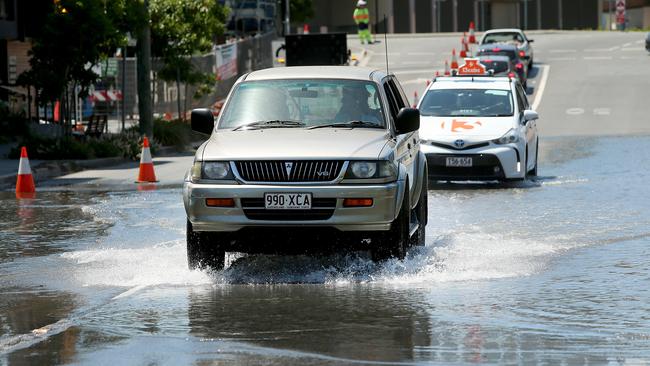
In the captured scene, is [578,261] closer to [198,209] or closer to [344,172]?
[344,172]

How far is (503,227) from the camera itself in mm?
15672

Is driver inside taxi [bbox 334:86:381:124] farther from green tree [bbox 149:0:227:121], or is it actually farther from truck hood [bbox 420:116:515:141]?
green tree [bbox 149:0:227:121]

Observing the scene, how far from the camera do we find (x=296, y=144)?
11.7 m

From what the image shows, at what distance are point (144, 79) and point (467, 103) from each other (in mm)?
12919

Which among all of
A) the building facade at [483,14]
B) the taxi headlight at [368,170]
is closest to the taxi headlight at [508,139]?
the taxi headlight at [368,170]

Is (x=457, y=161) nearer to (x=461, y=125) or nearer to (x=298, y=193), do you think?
(x=461, y=125)

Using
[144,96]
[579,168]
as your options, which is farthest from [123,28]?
[579,168]

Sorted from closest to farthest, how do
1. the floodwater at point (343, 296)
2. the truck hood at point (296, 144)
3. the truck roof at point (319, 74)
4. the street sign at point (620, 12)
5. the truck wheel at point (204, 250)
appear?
the floodwater at point (343, 296)
the truck hood at point (296, 144)
the truck wheel at point (204, 250)
the truck roof at point (319, 74)
the street sign at point (620, 12)

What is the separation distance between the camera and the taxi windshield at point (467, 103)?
72.9ft

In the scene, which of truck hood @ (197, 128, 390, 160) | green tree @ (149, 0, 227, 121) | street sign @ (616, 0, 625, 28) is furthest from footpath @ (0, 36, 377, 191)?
street sign @ (616, 0, 625, 28)

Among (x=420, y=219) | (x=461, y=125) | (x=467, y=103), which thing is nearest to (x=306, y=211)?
(x=420, y=219)

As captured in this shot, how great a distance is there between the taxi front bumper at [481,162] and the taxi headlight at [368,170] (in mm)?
9485

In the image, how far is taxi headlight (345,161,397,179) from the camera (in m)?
11.5

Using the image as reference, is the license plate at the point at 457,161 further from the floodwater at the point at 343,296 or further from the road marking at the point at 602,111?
the road marking at the point at 602,111
